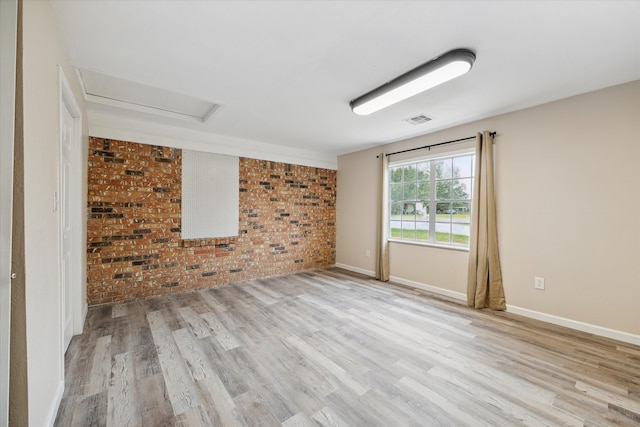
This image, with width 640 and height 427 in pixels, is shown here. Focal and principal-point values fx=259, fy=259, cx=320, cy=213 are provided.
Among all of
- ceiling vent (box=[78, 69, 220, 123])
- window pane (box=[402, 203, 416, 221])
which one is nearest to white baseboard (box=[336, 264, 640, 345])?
window pane (box=[402, 203, 416, 221])

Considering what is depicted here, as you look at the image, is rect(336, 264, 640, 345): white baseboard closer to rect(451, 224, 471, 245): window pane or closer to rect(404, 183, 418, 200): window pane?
rect(451, 224, 471, 245): window pane

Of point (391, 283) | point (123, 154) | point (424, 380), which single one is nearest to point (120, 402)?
point (424, 380)

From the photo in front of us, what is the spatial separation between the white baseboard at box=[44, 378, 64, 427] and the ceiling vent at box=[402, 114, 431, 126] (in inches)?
161

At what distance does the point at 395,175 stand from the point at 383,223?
910 millimetres

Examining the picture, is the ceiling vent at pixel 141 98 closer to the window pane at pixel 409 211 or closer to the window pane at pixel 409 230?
the window pane at pixel 409 211

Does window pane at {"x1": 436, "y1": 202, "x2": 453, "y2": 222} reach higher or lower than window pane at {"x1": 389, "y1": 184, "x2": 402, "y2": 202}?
lower

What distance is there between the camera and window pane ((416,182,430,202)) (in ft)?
13.9

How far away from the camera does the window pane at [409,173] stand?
4.46m

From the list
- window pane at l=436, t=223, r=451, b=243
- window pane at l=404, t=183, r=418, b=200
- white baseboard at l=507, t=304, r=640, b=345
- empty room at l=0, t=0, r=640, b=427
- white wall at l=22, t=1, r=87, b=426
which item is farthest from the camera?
window pane at l=404, t=183, r=418, b=200

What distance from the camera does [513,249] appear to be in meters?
3.20

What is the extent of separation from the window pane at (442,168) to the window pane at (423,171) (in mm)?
150

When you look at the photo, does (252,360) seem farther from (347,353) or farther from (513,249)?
(513,249)

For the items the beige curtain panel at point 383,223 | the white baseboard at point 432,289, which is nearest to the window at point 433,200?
the beige curtain panel at point 383,223

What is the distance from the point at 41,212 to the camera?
1.39 meters
